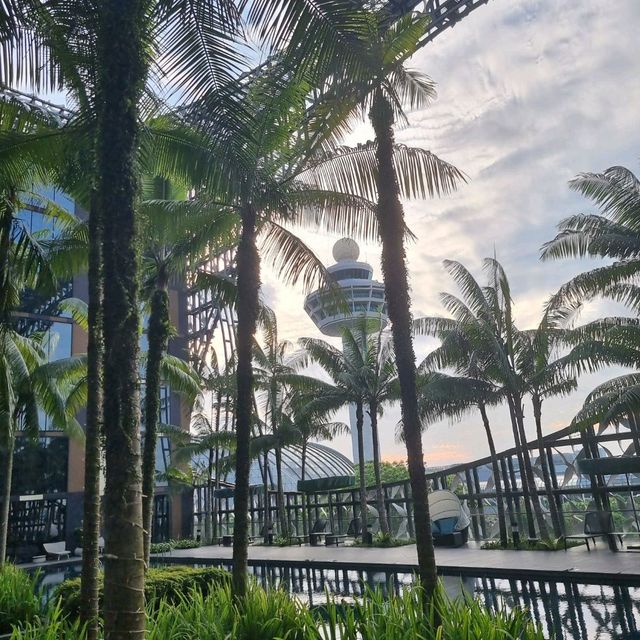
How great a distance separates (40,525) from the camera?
89.6ft

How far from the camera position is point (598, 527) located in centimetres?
1605

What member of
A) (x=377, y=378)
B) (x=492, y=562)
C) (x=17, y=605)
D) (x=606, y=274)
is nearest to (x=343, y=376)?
(x=377, y=378)

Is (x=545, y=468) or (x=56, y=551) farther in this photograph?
(x=56, y=551)

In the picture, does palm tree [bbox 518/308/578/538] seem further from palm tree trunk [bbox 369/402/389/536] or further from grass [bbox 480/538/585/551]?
palm tree trunk [bbox 369/402/389/536]

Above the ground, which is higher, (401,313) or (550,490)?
(401,313)

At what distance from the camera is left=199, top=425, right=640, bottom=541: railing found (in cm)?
1770

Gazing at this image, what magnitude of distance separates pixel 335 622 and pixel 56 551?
24.6 meters

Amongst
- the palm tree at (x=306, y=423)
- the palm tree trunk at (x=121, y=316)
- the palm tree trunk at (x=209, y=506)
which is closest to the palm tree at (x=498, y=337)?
the palm tree at (x=306, y=423)

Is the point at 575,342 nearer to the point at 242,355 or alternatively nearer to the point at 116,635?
the point at 242,355

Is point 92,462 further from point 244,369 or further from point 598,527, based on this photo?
point 598,527

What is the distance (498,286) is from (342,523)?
41.5 ft

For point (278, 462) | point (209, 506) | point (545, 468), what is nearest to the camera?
point (545, 468)

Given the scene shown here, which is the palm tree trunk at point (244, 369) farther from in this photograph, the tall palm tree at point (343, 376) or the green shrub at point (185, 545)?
the green shrub at point (185, 545)

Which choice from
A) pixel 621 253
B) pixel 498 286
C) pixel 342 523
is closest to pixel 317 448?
pixel 342 523
